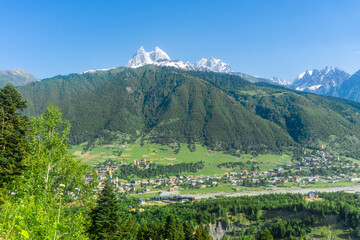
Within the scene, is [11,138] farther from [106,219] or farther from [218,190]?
[218,190]

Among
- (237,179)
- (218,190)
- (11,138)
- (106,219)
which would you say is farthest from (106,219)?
(237,179)

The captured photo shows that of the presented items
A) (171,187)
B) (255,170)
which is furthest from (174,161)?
(255,170)

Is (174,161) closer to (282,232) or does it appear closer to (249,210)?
(249,210)

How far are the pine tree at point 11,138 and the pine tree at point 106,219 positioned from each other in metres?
9.20

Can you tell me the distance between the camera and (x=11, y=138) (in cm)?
2333

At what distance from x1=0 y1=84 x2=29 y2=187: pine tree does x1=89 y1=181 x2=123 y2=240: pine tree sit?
9.20 metres

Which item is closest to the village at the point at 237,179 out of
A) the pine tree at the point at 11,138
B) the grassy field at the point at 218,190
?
the grassy field at the point at 218,190

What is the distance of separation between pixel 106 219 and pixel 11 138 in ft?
46.0

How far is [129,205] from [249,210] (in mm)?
50882

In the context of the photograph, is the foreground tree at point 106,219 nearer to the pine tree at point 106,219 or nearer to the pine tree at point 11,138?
the pine tree at point 106,219

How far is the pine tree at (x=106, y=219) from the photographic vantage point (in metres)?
24.1

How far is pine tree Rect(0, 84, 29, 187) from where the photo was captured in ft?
70.3

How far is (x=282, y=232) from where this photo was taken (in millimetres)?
64750

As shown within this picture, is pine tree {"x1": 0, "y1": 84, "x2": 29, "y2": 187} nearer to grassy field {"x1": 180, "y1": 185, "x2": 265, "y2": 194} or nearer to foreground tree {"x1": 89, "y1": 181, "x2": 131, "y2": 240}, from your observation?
foreground tree {"x1": 89, "y1": 181, "x2": 131, "y2": 240}
